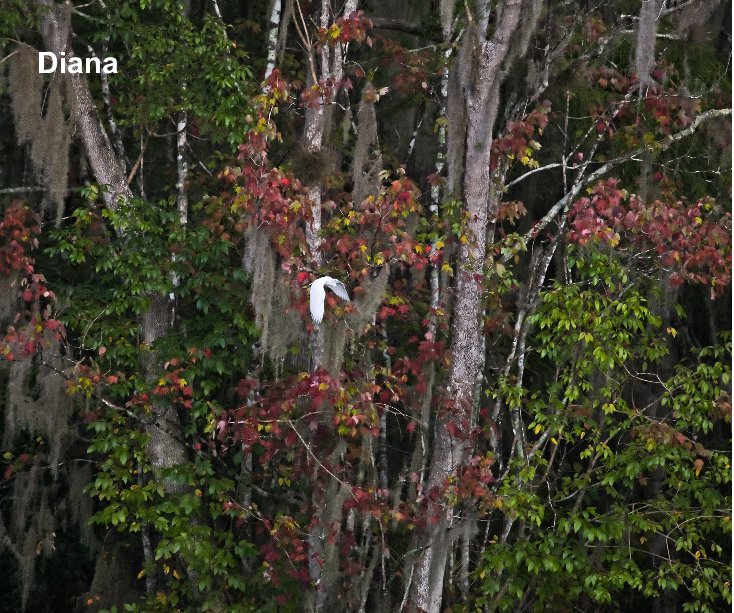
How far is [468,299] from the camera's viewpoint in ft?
23.6

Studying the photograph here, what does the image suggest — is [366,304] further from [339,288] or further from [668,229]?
[668,229]

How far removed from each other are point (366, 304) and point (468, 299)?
755mm

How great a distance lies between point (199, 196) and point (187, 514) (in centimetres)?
216

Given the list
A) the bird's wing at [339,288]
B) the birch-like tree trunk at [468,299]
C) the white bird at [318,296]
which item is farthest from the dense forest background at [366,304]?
the white bird at [318,296]

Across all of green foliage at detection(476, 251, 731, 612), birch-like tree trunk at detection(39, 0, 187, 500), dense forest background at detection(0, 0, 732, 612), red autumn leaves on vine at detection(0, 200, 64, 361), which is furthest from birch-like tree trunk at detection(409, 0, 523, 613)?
red autumn leaves on vine at detection(0, 200, 64, 361)

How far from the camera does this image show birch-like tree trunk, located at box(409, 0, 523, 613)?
701cm

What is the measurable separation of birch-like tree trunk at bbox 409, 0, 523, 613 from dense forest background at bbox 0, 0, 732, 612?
0.05 feet

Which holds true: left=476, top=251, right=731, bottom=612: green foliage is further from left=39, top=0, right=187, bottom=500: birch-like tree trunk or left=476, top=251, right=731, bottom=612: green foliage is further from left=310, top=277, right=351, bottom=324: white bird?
left=39, top=0, right=187, bottom=500: birch-like tree trunk

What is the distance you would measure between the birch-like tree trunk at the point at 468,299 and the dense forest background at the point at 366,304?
0.02m

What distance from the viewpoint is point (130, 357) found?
7.48 metres

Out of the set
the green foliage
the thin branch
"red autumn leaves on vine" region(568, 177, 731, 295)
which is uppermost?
the thin branch

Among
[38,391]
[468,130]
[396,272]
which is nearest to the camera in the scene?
[468,130]

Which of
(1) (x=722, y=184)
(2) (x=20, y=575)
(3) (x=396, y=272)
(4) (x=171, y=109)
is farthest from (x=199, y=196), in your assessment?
(1) (x=722, y=184)

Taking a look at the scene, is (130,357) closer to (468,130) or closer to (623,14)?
(468,130)
